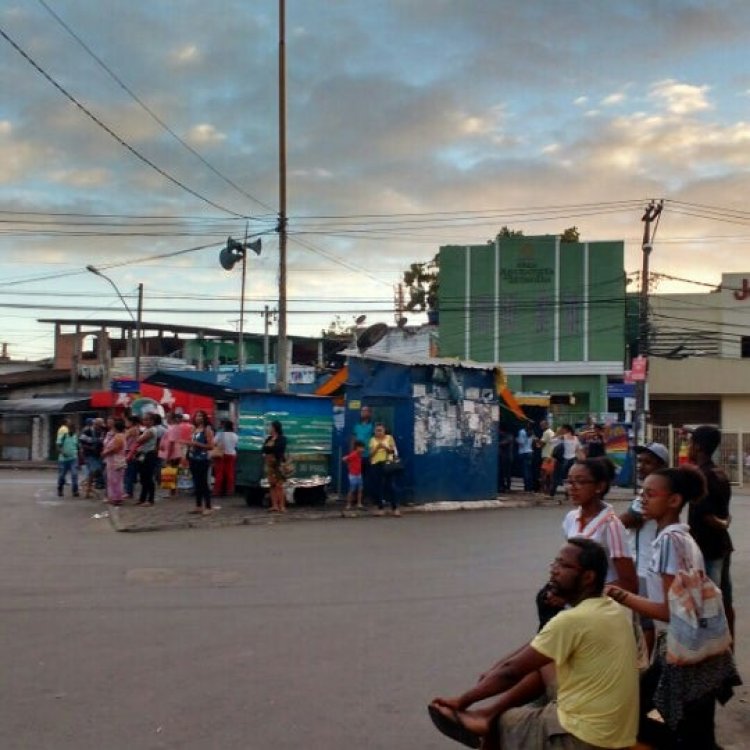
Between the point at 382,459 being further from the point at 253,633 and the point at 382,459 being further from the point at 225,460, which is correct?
the point at 253,633

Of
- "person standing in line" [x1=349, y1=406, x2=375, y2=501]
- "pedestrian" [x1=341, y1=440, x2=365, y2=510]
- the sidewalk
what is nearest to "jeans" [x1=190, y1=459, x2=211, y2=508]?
the sidewalk

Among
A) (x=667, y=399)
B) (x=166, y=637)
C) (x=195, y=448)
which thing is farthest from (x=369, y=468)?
(x=667, y=399)

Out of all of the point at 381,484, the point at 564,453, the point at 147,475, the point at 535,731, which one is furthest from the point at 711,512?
the point at 564,453

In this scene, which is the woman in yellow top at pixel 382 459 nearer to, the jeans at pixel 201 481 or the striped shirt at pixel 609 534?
the jeans at pixel 201 481

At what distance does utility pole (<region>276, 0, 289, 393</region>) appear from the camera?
22.0 meters

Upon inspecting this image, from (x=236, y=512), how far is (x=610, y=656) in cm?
1351

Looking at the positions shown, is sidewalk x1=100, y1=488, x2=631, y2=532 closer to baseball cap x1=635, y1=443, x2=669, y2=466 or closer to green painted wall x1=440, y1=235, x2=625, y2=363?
baseball cap x1=635, y1=443, x2=669, y2=466

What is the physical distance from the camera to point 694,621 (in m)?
4.35

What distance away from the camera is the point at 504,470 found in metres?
23.1

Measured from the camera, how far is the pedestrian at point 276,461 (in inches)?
663

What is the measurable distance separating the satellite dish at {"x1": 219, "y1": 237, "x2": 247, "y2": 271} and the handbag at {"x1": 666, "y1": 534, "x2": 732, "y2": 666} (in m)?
20.1

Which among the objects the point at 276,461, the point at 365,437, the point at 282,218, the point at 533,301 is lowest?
the point at 276,461

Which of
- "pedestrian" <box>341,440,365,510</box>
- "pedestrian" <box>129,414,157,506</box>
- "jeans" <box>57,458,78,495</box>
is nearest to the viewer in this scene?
"pedestrian" <box>341,440,365,510</box>

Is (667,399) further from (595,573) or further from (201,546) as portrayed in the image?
(595,573)
